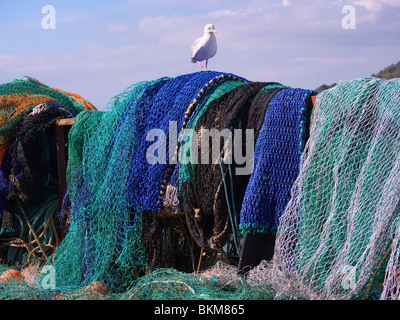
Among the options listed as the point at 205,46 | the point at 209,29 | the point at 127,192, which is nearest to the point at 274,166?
the point at 127,192

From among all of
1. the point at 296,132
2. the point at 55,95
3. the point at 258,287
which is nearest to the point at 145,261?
the point at 258,287

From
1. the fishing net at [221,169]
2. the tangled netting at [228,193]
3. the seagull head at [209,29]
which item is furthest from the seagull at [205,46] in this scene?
the fishing net at [221,169]

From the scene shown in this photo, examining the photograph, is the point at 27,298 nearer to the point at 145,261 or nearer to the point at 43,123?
the point at 145,261

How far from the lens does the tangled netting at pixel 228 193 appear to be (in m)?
3.36

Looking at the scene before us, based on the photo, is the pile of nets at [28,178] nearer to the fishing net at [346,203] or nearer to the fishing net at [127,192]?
the fishing net at [127,192]

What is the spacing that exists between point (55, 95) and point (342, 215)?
363 centimetres

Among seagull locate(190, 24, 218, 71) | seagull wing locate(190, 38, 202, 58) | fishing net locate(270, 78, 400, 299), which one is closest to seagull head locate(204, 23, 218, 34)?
seagull locate(190, 24, 218, 71)

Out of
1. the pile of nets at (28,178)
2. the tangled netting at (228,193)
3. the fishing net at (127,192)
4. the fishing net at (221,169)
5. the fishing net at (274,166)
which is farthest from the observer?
the pile of nets at (28,178)

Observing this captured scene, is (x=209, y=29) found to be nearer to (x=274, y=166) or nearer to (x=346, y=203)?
(x=274, y=166)

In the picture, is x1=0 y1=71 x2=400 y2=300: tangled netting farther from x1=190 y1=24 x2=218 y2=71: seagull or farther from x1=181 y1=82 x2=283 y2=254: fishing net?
x1=190 y1=24 x2=218 y2=71: seagull

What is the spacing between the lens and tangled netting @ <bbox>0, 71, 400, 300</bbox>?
132 inches

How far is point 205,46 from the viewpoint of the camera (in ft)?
23.9

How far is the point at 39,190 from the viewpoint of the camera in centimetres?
530

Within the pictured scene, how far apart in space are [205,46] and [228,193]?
3.69 m
